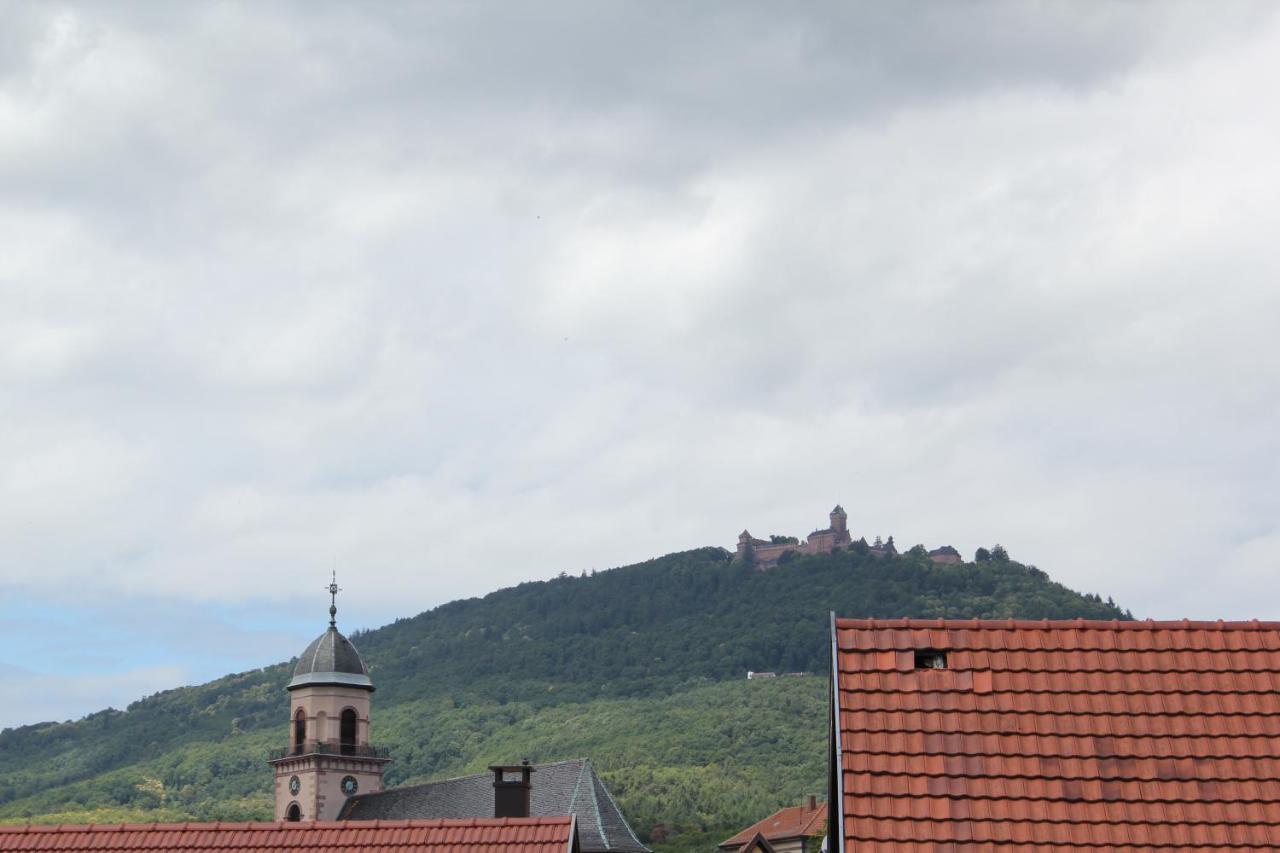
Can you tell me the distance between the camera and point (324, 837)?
55.4ft

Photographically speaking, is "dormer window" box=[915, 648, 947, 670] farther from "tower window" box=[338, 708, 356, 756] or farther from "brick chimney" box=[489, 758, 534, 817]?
"tower window" box=[338, 708, 356, 756]

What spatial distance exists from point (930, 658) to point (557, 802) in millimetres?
45440

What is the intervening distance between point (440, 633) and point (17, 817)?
246 ft

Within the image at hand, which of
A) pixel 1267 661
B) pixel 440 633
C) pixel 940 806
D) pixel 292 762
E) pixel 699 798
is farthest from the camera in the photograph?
pixel 440 633

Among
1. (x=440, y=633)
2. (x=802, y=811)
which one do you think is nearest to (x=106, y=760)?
(x=440, y=633)

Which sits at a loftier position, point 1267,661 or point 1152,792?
point 1267,661

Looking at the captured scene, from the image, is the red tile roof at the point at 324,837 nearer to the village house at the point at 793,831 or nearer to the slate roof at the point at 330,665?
the slate roof at the point at 330,665

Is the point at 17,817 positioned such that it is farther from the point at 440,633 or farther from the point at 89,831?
the point at 89,831

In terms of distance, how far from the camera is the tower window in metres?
67.1

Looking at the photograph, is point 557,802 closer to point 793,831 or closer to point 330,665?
point 330,665

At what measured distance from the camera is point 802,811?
8719 cm

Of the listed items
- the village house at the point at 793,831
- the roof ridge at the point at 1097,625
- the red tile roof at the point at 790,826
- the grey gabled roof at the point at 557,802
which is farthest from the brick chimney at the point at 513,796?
the roof ridge at the point at 1097,625

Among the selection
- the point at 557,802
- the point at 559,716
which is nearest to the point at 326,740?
the point at 557,802

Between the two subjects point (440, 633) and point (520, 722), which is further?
point (440, 633)
